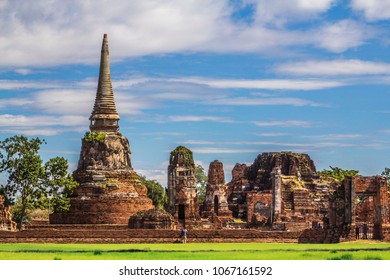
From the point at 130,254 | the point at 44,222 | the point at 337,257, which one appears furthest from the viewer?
the point at 44,222

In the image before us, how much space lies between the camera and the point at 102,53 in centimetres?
7369

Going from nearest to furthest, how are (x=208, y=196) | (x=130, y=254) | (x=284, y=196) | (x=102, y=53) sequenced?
(x=130, y=254), (x=102, y=53), (x=208, y=196), (x=284, y=196)

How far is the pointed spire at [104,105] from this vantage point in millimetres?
72750

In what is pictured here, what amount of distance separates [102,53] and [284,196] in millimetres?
22716

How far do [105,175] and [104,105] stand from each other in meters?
5.40

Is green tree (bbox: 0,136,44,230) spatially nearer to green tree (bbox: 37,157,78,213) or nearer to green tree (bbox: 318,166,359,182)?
green tree (bbox: 37,157,78,213)

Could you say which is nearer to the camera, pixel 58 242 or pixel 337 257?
pixel 337 257

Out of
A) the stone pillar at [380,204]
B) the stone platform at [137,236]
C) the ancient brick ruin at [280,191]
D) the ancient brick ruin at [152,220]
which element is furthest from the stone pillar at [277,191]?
the stone pillar at [380,204]

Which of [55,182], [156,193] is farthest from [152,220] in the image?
[156,193]

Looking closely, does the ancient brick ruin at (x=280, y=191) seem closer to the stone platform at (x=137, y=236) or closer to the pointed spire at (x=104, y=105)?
the pointed spire at (x=104, y=105)

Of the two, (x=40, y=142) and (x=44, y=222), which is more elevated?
(x=40, y=142)
